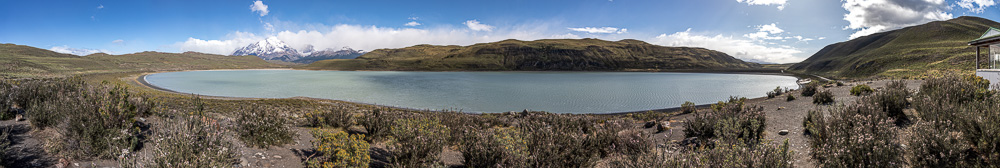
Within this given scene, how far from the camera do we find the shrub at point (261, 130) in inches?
254

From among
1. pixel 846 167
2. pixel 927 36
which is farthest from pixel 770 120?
pixel 927 36

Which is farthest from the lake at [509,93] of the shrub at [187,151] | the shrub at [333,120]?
the shrub at [187,151]

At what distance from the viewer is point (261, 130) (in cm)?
661

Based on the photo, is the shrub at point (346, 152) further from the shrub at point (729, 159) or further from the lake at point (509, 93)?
the lake at point (509, 93)

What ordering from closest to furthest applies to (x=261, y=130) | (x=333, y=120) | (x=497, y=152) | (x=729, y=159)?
(x=729, y=159), (x=497, y=152), (x=261, y=130), (x=333, y=120)

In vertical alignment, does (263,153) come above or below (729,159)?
below

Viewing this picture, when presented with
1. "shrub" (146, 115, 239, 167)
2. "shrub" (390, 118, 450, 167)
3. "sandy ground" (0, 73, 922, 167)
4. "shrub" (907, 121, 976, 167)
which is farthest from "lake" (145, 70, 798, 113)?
"shrub" (907, 121, 976, 167)

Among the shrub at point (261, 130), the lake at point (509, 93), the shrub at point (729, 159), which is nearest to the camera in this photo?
the shrub at point (729, 159)

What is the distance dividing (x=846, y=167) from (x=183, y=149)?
8071mm

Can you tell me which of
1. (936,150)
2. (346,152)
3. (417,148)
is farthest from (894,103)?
(346,152)

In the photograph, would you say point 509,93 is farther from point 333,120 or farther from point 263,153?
point 263,153

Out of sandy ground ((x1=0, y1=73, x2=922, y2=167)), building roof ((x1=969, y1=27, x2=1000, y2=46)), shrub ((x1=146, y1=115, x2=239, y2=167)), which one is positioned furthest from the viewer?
building roof ((x1=969, y1=27, x2=1000, y2=46))

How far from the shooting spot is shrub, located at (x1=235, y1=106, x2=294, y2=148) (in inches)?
254

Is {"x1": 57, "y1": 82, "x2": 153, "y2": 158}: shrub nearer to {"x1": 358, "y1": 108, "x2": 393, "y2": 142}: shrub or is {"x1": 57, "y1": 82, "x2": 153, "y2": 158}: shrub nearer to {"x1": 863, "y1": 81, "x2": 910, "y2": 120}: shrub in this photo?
{"x1": 358, "y1": 108, "x2": 393, "y2": 142}: shrub
